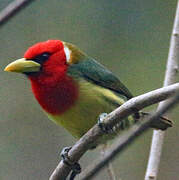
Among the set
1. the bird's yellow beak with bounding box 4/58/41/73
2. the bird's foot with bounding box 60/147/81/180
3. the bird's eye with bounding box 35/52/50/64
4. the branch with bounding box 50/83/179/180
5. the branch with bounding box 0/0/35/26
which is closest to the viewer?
the branch with bounding box 0/0/35/26

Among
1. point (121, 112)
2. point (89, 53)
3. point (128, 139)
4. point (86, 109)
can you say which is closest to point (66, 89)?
point (86, 109)

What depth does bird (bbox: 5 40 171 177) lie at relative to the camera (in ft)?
10.4

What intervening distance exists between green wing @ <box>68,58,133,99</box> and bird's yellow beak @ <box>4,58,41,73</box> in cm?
23

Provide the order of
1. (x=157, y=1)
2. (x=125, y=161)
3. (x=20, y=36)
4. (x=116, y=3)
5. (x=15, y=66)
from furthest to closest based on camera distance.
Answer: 1. (x=157, y=1)
2. (x=116, y=3)
3. (x=20, y=36)
4. (x=125, y=161)
5. (x=15, y=66)

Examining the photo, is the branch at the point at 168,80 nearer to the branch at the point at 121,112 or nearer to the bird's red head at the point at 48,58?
the branch at the point at 121,112

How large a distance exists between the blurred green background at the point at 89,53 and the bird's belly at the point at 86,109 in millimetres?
1639

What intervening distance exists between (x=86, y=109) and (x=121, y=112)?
0.97 meters

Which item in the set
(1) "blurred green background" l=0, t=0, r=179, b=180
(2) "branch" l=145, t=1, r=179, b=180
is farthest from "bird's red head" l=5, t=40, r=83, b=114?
(1) "blurred green background" l=0, t=0, r=179, b=180

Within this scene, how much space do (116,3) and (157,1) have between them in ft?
3.32

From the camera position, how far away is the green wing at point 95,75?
333cm

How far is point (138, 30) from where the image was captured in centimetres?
716

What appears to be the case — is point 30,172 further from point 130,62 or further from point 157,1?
point 157,1

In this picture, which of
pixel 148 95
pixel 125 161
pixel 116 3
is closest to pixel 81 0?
pixel 116 3

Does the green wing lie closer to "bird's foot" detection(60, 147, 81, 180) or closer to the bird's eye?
the bird's eye
